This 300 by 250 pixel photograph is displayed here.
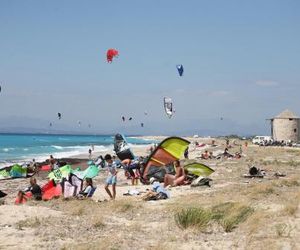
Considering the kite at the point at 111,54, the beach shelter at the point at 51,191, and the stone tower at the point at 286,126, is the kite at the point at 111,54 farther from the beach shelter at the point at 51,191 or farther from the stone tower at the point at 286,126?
the stone tower at the point at 286,126

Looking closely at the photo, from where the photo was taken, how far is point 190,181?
16266mm

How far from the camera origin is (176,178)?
15.7 meters

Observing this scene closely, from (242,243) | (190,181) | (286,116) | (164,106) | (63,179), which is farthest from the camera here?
(286,116)

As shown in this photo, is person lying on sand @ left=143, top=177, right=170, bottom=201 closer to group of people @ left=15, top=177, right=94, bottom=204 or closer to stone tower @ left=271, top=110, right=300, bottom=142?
group of people @ left=15, top=177, right=94, bottom=204

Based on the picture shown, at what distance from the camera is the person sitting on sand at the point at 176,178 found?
1561 centimetres

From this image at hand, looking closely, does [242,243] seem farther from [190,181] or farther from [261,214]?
[190,181]

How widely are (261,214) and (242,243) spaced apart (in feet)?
6.28

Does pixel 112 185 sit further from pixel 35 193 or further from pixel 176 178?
pixel 176 178

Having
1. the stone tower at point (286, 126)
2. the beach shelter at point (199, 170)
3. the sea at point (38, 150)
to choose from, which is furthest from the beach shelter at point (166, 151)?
the stone tower at point (286, 126)

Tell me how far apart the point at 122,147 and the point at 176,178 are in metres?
6.20

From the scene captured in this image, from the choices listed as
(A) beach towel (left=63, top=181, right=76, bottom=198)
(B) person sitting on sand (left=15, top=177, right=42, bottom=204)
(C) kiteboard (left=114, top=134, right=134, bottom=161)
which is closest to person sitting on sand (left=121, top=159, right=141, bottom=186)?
(C) kiteboard (left=114, top=134, right=134, bottom=161)

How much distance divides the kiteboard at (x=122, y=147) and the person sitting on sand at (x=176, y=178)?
18.8 feet

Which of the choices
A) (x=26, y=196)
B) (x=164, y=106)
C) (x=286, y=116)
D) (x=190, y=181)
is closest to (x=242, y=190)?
(x=190, y=181)

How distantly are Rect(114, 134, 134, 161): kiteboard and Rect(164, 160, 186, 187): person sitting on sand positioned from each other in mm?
5717
